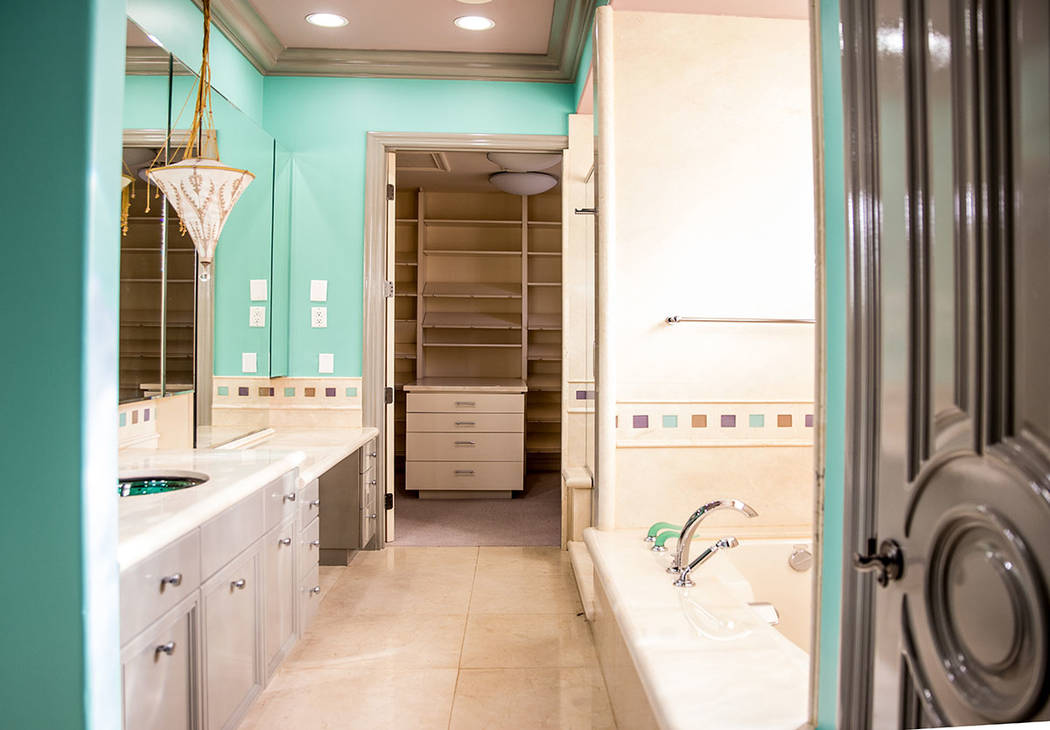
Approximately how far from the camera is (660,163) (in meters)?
2.87

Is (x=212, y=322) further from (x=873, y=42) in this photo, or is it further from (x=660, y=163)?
(x=873, y=42)

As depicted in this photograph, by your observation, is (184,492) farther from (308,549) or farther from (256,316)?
(256,316)

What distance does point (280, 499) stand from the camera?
2.41 meters

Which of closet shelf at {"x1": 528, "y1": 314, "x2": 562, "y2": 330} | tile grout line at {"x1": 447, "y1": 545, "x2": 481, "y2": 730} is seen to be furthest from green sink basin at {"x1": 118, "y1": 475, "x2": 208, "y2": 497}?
closet shelf at {"x1": 528, "y1": 314, "x2": 562, "y2": 330}

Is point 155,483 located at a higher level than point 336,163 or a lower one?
lower

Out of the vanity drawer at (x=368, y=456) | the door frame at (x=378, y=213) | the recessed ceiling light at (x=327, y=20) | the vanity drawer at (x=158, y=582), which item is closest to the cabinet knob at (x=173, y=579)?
the vanity drawer at (x=158, y=582)

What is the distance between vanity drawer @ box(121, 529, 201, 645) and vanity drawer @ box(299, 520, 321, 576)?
87cm

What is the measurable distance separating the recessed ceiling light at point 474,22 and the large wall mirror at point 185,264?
1085 millimetres

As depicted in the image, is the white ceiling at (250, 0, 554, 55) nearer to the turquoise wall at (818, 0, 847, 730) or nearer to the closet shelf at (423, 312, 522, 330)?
the turquoise wall at (818, 0, 847, 730)

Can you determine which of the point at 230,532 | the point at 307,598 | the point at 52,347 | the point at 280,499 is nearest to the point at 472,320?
the point at 307,598

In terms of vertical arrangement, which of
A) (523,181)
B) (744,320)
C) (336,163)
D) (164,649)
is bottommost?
(164,649)

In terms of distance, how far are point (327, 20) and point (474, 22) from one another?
691 mm

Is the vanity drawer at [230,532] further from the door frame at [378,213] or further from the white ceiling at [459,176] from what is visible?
the white ceiling at [459,176]

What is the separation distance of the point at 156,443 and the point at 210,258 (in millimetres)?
713
